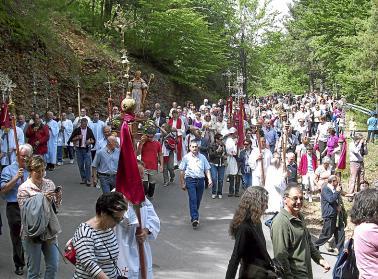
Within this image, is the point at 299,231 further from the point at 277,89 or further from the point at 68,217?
the point at 277,89

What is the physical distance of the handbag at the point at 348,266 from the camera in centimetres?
503

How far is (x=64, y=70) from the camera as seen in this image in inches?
980

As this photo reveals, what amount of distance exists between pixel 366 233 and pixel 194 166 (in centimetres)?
697

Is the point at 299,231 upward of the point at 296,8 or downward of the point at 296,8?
downward

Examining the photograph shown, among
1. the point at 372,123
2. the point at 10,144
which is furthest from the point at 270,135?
the point at 372,123

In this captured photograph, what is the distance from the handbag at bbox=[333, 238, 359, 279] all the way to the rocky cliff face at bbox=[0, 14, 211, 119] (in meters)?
17.1

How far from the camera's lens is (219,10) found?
121ft

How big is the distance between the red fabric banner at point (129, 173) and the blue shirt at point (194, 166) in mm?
5510

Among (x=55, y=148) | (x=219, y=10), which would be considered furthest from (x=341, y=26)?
(x=55, y=148)

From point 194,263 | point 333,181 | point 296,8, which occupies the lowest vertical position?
point 194,263

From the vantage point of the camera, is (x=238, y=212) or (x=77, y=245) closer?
(x=77, y=245)

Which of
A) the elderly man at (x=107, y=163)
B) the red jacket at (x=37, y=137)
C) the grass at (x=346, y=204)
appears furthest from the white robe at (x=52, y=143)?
the grass at (x=346, y=204)

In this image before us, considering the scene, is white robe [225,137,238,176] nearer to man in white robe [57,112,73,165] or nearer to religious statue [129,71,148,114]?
religious statue [129,71,148,114]

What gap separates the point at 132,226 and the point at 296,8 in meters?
62.6
